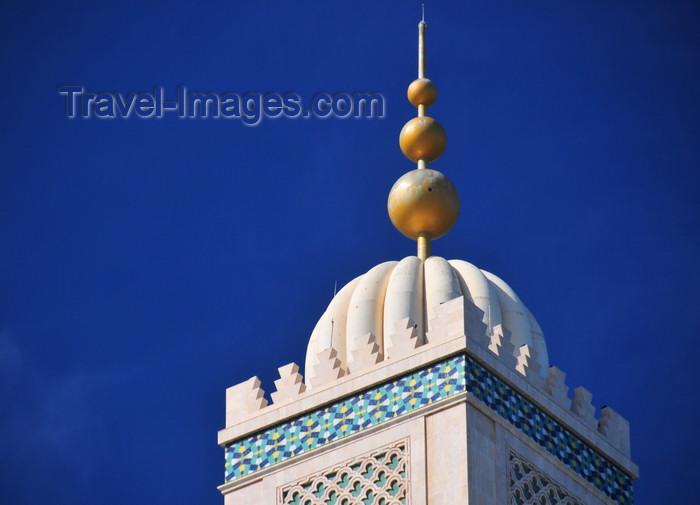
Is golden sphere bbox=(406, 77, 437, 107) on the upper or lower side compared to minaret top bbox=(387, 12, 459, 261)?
upper

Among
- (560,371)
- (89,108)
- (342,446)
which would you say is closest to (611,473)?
(560,371)

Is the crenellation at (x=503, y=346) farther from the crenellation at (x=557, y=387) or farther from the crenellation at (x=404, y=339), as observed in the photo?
the crenellation at (x=404, y=339)

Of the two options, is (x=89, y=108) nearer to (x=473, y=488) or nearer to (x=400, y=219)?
(x=400, y=219)

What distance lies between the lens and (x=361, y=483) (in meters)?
29.8

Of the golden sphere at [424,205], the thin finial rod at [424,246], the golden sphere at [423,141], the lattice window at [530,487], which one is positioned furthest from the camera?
the golden sphere at [423,141]

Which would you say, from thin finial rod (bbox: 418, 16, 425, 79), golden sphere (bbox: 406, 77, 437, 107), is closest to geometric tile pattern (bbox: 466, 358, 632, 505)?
golden sphere (bbox: 406, 77, 437, 107)

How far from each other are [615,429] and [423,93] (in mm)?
5370

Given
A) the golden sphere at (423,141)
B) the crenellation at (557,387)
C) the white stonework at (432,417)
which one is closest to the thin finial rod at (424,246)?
the white stonework at (432,417)

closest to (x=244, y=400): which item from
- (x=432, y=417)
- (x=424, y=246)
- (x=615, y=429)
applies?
(x=432, y=417)

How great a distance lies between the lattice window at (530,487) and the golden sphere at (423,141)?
17.3 feet

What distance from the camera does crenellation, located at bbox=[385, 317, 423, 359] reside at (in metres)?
30.3

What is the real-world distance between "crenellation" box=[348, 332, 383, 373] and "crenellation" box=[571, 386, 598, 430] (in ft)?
8.06

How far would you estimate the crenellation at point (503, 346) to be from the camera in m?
30.3

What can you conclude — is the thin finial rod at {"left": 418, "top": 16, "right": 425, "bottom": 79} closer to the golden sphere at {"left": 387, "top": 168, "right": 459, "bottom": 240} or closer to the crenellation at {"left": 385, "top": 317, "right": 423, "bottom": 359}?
the golden sphere at {"left": 387, "top": 168, "right": 459, "bottom": 240}
